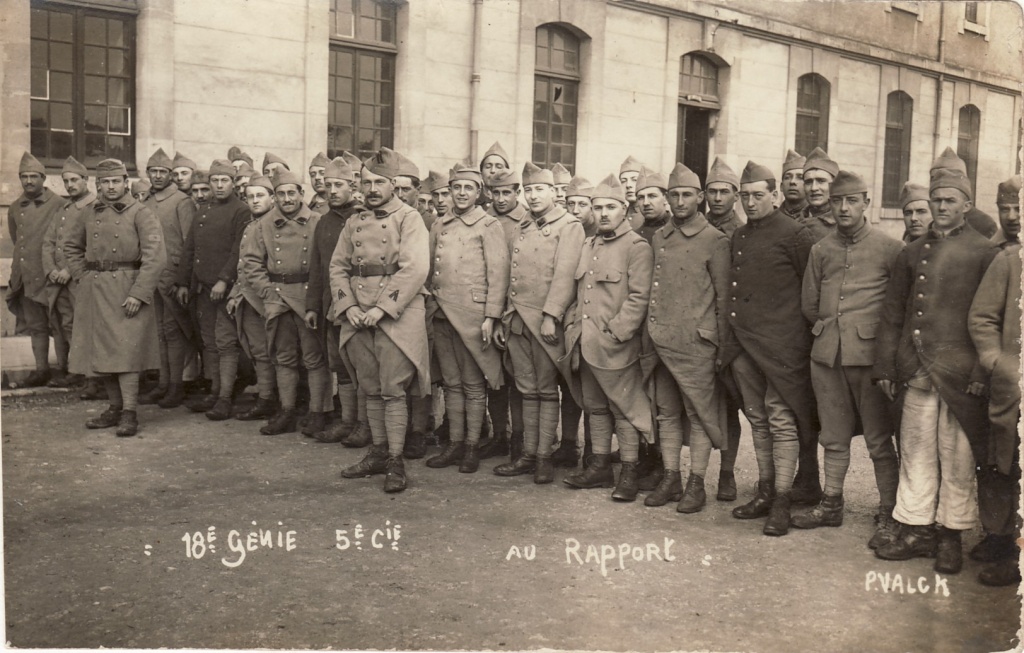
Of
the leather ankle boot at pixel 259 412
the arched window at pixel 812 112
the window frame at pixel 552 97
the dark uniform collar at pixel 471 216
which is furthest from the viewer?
the arched window at pixel 812 112

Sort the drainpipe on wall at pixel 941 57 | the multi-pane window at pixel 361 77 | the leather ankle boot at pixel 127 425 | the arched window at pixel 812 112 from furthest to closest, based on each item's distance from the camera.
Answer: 1. the arched window at pixel 812 112
2. the multi-pane window at pixel 361 77
3. the leather ankle boot at pixel 127 425
4. the drainpipe on wall at pixel 941 57

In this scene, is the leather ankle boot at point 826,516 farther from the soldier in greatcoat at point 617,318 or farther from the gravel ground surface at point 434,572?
the soldier in greatcoat at point 617,318

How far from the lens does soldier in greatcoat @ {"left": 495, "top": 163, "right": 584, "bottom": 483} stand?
649cm

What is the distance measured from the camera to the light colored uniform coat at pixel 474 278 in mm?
6781

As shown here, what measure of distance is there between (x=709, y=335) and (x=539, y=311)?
128 cm

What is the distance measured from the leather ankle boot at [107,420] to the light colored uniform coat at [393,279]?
2.47 metres

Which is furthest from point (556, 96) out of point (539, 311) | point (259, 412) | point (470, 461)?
point (470, 461)

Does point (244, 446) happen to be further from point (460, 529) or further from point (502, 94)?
point (502, 94)

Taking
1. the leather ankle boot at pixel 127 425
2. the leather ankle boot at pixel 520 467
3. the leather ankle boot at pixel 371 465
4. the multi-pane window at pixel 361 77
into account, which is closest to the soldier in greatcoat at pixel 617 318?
the leather ankle boot at pixel 520 467

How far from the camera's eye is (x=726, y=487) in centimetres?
619

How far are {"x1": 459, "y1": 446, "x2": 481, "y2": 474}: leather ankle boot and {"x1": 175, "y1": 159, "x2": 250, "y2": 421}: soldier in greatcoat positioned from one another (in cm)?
255

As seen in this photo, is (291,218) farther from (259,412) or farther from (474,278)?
(474,278)

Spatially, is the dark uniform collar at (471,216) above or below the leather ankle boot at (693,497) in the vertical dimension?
above

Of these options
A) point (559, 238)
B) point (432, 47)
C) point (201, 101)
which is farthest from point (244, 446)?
point (432, 47)
